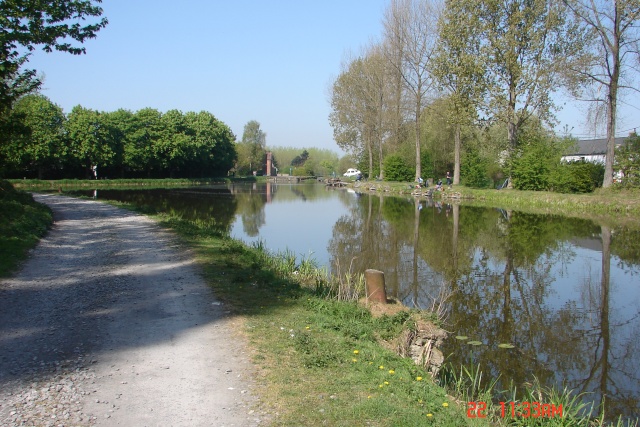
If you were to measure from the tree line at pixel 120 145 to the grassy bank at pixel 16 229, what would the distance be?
2816cm

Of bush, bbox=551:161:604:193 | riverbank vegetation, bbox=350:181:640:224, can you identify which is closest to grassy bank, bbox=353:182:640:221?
riverbank vegetation, bbox=350:181:640:224

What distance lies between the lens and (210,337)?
6.14 m

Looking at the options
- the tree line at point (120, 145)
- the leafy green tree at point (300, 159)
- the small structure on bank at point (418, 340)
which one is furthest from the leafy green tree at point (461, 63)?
the leafy green tree at point (300, 159)

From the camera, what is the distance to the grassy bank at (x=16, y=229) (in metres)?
10.5

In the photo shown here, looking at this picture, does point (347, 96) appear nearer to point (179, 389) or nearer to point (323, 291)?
point (323, 291)

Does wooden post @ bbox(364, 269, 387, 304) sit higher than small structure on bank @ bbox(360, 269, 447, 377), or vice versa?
wooden post @ bbox(364, 269, 387, 304)

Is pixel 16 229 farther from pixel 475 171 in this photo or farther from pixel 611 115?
pixel 475 171

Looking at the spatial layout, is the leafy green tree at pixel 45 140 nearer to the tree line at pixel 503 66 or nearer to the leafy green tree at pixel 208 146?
the leafy green tree at pixel 208 146

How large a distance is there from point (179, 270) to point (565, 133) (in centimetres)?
4341

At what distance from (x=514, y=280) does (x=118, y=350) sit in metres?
9.61

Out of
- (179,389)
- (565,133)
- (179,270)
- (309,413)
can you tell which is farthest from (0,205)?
(565,133)

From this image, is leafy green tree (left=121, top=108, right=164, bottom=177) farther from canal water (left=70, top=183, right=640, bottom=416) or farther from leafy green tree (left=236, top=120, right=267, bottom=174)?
canal water (left=70, top=183, right=640, bottom=416)

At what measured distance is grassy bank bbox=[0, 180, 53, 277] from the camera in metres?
10.5

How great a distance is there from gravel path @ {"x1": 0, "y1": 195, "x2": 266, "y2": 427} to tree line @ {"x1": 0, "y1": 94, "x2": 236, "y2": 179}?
38.3 m
